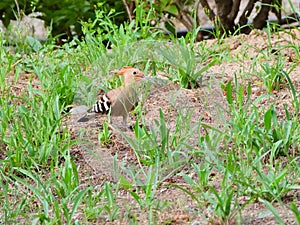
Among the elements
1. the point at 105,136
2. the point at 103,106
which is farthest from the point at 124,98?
the point at 105,136

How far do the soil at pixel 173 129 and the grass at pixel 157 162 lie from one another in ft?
0.05

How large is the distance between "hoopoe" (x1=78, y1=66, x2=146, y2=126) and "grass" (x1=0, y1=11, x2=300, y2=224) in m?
0.16

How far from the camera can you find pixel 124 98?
4.64 meters

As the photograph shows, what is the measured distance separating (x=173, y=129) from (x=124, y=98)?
35cm

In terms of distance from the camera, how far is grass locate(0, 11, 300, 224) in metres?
3.39

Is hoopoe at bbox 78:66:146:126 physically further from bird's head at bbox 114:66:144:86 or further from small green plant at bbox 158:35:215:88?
small green plant at bbox 158:35:215:88

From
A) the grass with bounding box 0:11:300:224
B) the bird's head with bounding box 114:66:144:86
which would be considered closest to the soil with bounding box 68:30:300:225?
the grass with bounding box 0:11:300:224

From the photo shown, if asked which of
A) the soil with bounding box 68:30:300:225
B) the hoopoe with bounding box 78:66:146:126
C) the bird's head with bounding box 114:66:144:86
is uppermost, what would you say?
the bird's head with bounding box 114:66:144:86

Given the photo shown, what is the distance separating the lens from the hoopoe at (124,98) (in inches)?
182

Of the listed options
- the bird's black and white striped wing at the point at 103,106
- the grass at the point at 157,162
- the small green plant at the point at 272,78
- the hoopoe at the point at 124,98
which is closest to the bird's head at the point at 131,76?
the hoopoe at the point at 124,98

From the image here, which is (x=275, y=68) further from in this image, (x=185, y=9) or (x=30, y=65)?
(x=185, y=9)

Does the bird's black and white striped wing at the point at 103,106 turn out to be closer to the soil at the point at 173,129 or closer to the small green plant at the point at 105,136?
the soil at the point at 173,129

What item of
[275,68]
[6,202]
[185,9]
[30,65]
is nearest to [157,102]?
[275,68]

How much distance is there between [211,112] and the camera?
4.76 m
